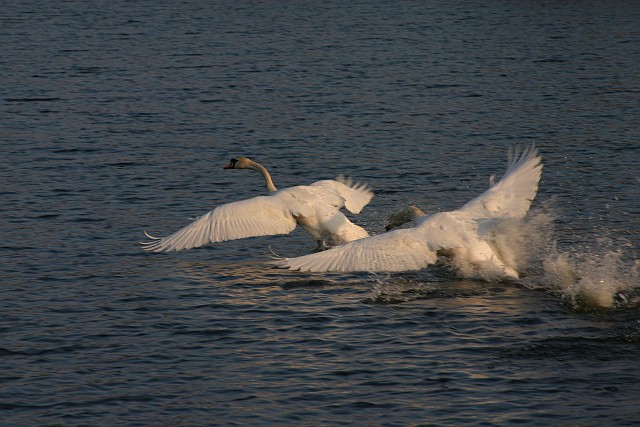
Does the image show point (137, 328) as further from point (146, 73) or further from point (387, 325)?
point (146, 73)

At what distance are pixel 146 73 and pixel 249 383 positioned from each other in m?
18.6

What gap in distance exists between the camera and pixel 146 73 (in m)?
29.3

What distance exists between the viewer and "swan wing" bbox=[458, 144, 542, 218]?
15.5 meters

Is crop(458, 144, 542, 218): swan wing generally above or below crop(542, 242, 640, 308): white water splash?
above

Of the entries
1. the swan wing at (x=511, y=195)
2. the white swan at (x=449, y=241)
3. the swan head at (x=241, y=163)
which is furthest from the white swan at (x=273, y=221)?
the swan head at (x=241, y=163)

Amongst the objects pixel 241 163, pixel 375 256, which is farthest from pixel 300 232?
pixel 375 256

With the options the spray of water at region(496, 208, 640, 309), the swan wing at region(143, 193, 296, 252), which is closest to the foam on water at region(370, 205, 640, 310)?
the spray of water at region(496, 208, 640, 309)

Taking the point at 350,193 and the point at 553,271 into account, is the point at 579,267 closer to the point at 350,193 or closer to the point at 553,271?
the point at 553,271

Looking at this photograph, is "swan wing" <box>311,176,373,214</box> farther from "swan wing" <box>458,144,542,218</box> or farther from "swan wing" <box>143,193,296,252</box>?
"swan wing" <box>458,144,542,218</box>

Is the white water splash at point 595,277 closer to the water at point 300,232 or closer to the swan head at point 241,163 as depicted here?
the water at point 300,232

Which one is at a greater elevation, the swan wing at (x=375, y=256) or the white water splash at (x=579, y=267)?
the swan wing at (x=375, y=256)

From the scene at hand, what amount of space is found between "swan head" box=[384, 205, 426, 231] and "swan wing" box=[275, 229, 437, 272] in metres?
2.10

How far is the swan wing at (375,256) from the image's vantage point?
542 inches

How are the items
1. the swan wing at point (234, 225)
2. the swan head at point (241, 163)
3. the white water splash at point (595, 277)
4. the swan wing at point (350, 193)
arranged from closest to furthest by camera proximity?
1. the white water splash at point (595, 277)
2. the swan wing at point (234, 225)
3. the swan wing at point (350, 193)
4. the swan head at point (241, 163)
